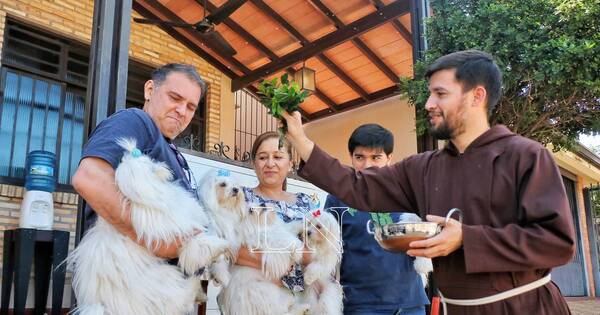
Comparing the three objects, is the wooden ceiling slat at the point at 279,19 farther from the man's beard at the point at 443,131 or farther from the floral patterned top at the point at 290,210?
the man's beard at the point at 443,131

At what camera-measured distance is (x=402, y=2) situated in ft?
19.9

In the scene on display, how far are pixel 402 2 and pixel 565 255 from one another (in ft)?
16.8

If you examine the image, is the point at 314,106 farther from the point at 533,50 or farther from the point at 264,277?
the point at 264,277

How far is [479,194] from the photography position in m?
1.57

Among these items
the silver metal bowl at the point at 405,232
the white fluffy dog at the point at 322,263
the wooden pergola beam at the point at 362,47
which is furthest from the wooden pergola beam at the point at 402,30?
the silver metal bowl at the point at 405,232

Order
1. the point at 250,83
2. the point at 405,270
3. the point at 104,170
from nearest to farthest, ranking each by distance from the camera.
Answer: the point at 104,170, the point at 405,270, the point at 250,83

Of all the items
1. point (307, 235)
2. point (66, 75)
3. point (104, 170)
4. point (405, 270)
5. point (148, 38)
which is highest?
point (148, 38)

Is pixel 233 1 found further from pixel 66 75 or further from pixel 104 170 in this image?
pixel 104 170

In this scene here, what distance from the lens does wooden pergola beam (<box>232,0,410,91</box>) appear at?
6.25 meters

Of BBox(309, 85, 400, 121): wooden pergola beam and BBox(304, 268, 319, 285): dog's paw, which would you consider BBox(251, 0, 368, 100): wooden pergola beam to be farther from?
BBox(304, 268, 319, 285): dog's paw

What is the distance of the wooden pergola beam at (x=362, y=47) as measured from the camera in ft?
22.4

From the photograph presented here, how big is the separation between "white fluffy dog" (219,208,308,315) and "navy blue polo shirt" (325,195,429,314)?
0.34m

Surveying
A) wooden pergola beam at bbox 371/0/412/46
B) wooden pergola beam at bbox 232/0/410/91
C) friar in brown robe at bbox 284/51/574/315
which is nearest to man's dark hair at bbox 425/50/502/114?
friar in brown robe at bbox 284/51/574/315

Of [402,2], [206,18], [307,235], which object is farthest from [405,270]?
[206,18]
